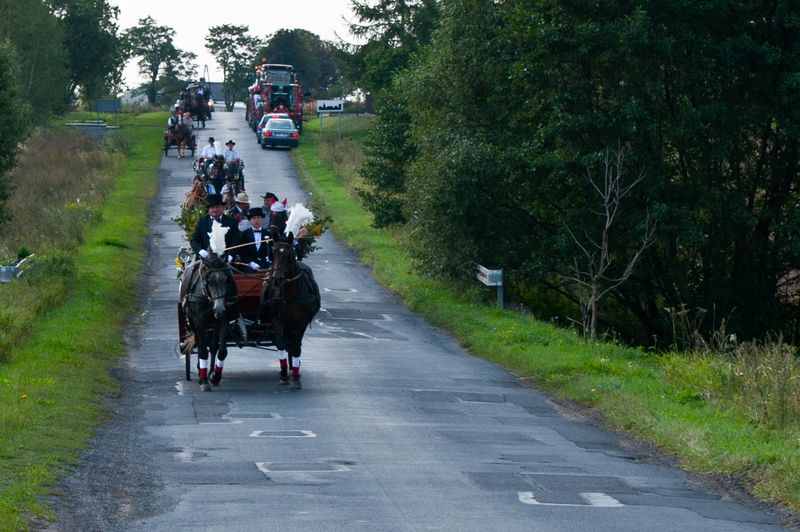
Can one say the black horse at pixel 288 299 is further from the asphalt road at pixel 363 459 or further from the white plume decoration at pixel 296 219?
the asphalt road at pixel 363 459

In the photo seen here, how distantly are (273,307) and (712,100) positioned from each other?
1627 centimetres

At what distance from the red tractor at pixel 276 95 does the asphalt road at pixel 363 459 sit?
54915 mm

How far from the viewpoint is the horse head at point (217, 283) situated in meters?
18.2

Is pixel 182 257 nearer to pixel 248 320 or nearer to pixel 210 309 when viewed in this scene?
pixel 248 320

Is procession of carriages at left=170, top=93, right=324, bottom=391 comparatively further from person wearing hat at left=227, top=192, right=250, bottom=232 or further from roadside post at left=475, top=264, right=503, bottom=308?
A: roadside post at left=475, top=264, right=503, bottom=308

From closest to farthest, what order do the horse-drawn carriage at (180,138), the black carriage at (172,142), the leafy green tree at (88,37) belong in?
the horse-drawn carriage at (180,138) < the black carriage at (172,142) < the leafy green tree at (88,37)

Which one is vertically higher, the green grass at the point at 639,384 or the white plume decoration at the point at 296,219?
the white plume decoration at the point at 296,219

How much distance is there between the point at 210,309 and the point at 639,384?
5.96 m

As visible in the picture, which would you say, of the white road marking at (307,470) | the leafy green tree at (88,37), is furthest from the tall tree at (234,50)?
the white road marking at (307,470)

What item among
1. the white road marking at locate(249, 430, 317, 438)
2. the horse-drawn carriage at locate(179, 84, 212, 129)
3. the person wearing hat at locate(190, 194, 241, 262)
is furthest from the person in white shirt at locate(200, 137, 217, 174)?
the horse-drawn carriage at locate(179, 84, 212, 129)

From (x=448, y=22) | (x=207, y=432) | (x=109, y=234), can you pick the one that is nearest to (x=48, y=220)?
(x=109, y=234)

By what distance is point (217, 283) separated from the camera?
18328 millimetres

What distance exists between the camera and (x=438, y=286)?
31.7m

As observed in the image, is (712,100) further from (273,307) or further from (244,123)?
(244,123)
